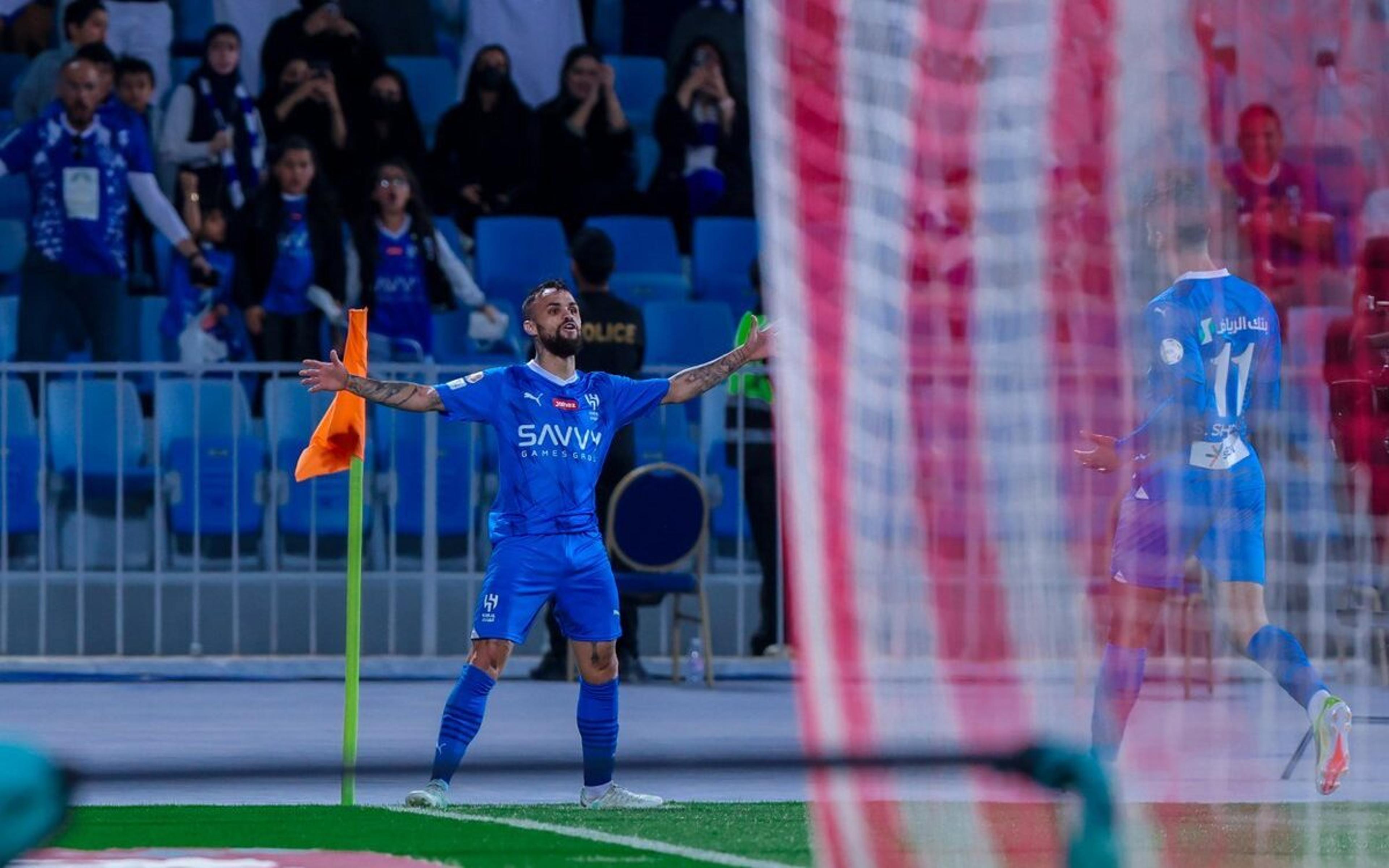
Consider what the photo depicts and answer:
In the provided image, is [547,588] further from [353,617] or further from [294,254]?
[294,254]

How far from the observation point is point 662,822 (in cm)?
940

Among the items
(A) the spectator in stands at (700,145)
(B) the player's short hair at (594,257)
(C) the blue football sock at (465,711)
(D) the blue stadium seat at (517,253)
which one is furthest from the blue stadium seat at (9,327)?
(C) the blue football sock at (465,711)

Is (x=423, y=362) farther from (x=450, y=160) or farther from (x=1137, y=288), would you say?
(x=1137, y=288)

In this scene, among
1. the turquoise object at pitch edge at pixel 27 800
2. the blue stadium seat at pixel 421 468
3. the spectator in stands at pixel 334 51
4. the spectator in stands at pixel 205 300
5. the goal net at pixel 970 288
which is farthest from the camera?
the spectator in stands at pixel 334 51

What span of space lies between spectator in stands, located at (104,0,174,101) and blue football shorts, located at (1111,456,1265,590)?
405 inches

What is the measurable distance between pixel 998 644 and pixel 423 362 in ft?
30.4

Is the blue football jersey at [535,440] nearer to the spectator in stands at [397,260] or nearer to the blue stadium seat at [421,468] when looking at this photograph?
the blue stadium seat at [421,468]

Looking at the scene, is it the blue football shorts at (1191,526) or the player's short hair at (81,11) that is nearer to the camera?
the blue football shorts at (1191,526)

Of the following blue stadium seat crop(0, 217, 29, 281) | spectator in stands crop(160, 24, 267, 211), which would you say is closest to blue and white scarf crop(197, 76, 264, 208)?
spectator in stands crop(160, 24, 267, 211)

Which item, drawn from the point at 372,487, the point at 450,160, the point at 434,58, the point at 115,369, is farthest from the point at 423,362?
the point at 434,58

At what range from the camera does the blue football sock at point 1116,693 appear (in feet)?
31.3

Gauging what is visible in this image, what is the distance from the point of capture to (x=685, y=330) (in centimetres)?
1712

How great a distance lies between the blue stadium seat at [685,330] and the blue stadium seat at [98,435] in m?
3.42

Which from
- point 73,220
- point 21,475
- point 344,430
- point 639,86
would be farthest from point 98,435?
point 639,86
